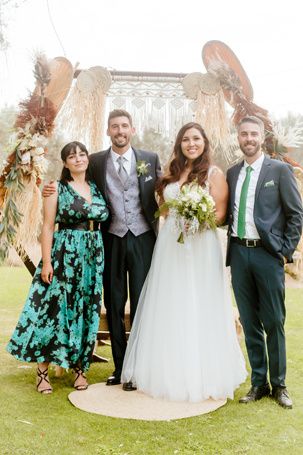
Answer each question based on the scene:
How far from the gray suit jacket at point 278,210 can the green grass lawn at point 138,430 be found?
1146 mm

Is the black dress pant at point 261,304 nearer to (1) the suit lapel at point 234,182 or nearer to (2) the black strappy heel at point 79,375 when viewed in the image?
(1) the suit lapel at point 234,182

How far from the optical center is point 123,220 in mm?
4582

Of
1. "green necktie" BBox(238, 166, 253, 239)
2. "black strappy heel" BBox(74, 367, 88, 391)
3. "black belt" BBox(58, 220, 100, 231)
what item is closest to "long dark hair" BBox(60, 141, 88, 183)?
"black belt" BBox(58, 220, 100, 231)

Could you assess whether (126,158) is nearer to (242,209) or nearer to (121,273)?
(121,273)

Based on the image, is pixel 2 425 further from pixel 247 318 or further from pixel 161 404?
pixel 247 318

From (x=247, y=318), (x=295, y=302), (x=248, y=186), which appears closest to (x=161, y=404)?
(x=247, y=318)

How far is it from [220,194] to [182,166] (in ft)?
1.47

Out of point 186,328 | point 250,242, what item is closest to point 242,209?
point 250,242

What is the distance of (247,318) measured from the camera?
4246 millimetres

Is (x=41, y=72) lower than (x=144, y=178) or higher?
higher

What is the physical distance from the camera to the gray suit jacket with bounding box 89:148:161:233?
15.2 ft

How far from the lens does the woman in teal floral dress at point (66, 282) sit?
14.8 ft

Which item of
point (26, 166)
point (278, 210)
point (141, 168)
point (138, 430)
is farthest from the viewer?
point (26, 166)

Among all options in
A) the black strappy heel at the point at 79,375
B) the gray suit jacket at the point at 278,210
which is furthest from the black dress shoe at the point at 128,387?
the gray suit jacket at the point at 278,210
